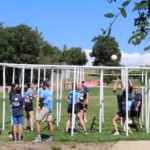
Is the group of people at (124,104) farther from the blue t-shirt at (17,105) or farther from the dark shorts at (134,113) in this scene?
the blue t-shirt at (17,105)

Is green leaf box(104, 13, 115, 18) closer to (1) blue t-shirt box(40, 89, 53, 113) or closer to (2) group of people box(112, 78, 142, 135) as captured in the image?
(1) blue t-shirt box(40, 89, 53, 113)

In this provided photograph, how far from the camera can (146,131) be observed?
14555mm

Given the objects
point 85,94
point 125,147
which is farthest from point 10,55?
point 125,147

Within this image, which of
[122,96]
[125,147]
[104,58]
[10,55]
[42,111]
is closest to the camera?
[125,147]

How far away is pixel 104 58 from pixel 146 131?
91.1 meters

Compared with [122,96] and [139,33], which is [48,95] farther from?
[139,33]

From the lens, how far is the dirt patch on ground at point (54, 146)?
10.9 m

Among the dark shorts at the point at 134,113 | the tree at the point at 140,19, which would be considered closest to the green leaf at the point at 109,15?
the tree at the point at 140,19

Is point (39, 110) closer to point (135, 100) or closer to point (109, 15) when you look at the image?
point (135, 100)

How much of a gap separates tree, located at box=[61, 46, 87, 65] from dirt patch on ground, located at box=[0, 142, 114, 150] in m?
102

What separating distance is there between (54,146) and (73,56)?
4110 inches

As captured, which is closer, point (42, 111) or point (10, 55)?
point (42, 111)

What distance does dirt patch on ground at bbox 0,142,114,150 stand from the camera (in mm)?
10859

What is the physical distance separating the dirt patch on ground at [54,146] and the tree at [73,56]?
102 meters
